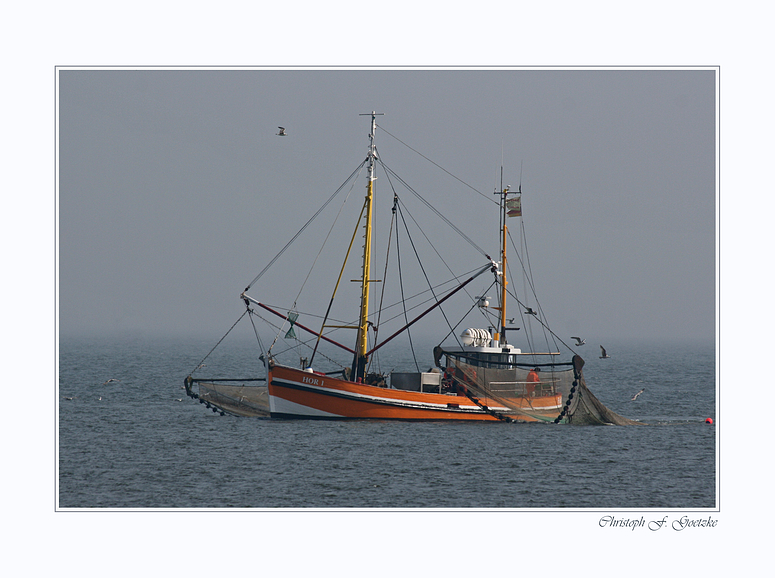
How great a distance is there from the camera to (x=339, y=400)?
4303 cm

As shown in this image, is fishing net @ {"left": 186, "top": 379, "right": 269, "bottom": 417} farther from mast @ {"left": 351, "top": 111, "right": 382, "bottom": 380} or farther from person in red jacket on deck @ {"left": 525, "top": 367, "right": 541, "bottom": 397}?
person in red jacket on deck @ {"left": 525, "top": 367, "right": 541, "bottom": 397}

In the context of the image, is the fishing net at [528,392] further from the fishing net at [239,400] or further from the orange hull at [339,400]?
the fishing net at [239,400]

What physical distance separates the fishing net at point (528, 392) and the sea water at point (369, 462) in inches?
34.2

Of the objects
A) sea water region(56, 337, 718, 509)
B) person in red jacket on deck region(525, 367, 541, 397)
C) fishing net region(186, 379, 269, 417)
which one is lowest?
sea water region(56, 337, 718, 509)

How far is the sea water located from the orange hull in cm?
59

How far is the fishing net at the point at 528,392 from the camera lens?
44.8 meters

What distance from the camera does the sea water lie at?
29.2 metres

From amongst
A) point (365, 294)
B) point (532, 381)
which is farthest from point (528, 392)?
point (365, 294)

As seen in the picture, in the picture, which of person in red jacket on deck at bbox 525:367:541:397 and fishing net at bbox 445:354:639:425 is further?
person in red jacket on deck at bbox 525:367:541:397

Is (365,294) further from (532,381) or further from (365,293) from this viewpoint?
(532,381)

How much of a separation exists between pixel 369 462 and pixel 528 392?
14142mm

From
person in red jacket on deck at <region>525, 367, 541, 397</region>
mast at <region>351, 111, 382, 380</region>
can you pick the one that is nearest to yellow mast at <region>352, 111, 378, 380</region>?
mast at <region>351, 111, 382, 380</region>

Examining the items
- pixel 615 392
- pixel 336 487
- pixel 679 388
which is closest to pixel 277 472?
pixel 336 487

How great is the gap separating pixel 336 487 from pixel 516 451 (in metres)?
9.85
